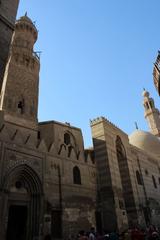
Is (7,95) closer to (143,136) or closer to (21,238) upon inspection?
(21,238)

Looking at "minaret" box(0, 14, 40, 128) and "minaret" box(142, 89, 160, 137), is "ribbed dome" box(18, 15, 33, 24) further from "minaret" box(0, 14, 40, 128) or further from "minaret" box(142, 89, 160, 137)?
"minaret" box(142, 89, 160, 137)

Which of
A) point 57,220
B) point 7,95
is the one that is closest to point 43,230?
point 57,220

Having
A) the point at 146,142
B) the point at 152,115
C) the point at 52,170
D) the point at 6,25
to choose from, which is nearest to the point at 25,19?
the point at 52,170

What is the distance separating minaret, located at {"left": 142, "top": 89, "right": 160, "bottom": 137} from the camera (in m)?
43.7

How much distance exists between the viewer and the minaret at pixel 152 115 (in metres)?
43.7

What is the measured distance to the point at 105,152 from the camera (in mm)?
18891

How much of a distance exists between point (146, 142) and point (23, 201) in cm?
2427

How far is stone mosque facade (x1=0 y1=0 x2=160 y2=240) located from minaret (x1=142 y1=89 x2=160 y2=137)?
751 inches

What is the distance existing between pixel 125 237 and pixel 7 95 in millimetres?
12953

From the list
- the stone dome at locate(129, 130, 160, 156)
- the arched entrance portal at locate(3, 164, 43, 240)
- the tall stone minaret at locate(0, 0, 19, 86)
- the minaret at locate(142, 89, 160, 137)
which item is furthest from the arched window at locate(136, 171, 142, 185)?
the minaret at locate(142, 89, 160, 137)

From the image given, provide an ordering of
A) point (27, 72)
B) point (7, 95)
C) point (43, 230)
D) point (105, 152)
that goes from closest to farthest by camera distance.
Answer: point (43, 230) → point (7, 95) → point (105, 152) → point (27, 72)

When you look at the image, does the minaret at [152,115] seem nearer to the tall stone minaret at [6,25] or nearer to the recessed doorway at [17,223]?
the recessed doorway at [17,223]

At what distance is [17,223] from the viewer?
45.9 ft

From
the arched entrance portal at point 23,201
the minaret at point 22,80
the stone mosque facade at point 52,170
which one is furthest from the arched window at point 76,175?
the minaret at point 22,80
